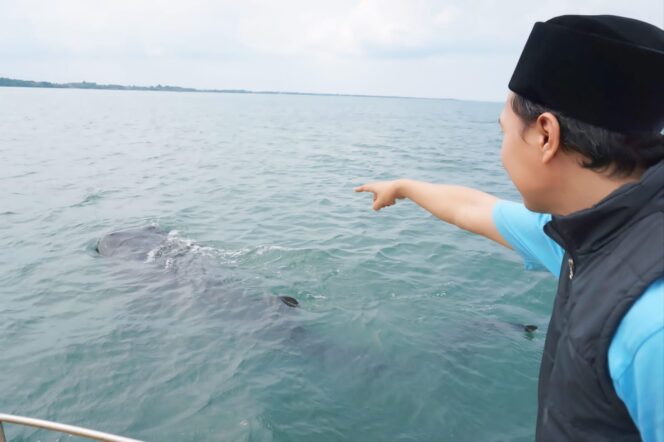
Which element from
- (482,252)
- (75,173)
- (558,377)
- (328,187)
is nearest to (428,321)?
(482,252)

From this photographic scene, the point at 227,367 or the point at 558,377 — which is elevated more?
the point at 558,377

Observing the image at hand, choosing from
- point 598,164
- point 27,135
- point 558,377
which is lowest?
point 27,135

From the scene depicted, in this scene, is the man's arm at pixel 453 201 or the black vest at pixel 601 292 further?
the man's arm at pixel 453 201

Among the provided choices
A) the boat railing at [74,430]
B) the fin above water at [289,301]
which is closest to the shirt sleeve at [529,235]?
the boat railing at [74,430]

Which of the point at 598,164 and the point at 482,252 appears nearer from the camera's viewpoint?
the point at 598,164

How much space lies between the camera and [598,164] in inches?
55.4

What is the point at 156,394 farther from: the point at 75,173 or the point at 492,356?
the point at 75,173

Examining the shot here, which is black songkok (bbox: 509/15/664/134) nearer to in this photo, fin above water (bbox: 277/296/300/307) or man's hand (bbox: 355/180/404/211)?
man's hand (bbox: 355/180/404/211)

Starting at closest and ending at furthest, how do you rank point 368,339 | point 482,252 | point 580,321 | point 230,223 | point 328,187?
point 580,321 < point 368,339 < point 482,252 < point 230,223 < point 328,187

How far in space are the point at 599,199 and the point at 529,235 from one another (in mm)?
814

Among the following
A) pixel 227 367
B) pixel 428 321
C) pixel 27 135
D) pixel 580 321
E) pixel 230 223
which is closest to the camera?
pixel 580 321

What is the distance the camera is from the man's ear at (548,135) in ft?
4.69

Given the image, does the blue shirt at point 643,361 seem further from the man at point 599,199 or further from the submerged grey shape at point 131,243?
the submerged grey shape at point 131,243

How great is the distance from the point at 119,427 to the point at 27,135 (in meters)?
35.9
